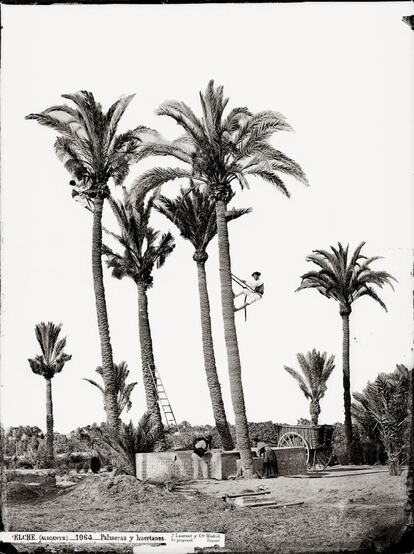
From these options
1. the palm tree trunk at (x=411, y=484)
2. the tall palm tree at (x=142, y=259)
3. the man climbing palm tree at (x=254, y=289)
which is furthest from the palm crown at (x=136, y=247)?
the palm tree trunk at (x=411, y=484)

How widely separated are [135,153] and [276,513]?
790cm

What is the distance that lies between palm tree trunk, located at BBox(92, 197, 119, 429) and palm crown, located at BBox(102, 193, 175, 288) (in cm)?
163

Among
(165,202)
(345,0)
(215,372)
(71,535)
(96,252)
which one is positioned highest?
(345,0)

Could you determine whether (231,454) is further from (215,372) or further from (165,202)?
(165,202)

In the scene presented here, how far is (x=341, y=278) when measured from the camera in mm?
20656

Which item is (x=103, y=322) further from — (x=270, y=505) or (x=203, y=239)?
(x=270, y=505)

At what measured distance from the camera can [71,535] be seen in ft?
46.1

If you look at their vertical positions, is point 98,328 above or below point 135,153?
below

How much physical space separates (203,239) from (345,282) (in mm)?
3643

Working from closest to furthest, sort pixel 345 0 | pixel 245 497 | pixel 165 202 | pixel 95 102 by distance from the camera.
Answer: pixel 345 0 < pixel 245 497 < pixel 95 102 < pixel 165 202

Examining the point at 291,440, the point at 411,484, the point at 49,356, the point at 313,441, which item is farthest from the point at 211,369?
the point at 411,484

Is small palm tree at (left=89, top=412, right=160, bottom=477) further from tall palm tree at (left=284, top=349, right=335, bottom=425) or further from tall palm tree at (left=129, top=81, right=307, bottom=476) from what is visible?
tall palm tree at (left=284, top=349, right=335, bottom=425)

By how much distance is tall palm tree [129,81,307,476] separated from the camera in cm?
1653

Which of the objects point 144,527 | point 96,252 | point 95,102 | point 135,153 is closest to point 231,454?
point 144,527
